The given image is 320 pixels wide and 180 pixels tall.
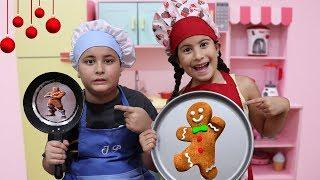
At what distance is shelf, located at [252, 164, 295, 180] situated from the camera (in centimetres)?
279

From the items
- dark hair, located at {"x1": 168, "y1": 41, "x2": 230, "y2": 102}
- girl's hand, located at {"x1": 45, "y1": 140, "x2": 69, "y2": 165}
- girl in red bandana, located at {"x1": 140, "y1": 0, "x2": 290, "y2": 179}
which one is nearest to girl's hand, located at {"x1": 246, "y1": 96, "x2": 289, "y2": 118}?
girl in red bandana, located at {"x1": 140, "y1": 0, "x2": 290, "y2": 179}

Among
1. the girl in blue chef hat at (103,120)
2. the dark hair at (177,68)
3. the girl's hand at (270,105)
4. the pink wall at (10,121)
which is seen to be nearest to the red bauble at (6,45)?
the girl in blue chef hat at (103,120)

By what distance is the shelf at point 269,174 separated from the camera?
2793 mm

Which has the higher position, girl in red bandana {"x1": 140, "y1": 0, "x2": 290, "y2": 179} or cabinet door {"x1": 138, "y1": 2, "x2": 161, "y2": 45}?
cabinet door {"x1": 138, "y1": 2, "x2": 161, "y2": 45}

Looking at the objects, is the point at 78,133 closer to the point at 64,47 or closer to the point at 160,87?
the point at 64,47

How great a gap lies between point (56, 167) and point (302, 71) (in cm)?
258

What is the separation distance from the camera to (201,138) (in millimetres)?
1003

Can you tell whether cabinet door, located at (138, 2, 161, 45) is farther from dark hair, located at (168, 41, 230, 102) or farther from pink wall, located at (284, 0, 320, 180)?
dark hair, located at (168, 41, 230, 102)

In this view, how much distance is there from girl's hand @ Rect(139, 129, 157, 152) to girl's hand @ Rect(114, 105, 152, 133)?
26 millimetres

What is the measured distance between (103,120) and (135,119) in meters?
0.13

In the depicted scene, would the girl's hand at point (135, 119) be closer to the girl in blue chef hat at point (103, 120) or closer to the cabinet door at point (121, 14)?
the girl in blue chef hat at point (103, 120)

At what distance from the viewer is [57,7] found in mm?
2441

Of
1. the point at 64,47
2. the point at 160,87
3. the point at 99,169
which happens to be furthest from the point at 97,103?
the point at 160,87

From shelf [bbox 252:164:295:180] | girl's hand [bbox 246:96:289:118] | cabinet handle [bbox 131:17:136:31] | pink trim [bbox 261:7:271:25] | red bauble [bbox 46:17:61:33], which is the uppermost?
pink trim [bbox 261:7:271:25]
